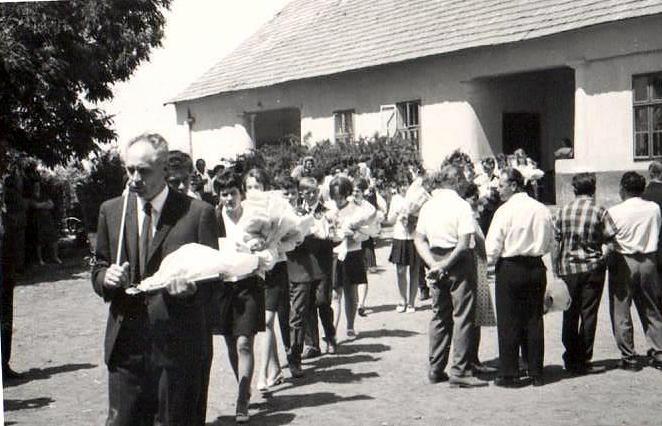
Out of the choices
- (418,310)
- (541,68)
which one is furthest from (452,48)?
(418,310)

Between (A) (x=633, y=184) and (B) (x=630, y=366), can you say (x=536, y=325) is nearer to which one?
(B) (x=630, y=366)

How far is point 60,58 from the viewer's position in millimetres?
6859

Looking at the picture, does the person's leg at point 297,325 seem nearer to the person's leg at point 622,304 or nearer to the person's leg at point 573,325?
the person's leg at point 573,325

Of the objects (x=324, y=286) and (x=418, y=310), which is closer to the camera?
(x=324, y=286)

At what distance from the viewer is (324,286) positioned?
7.05 metres

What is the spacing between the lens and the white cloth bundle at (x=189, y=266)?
3.35 metres

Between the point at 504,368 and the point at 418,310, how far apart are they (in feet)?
10.4

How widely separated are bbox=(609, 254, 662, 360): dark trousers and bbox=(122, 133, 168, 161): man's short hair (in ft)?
14.1

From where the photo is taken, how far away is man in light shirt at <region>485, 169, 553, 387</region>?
19.5 ft

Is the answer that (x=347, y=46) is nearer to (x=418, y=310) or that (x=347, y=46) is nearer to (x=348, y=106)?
(x=348, y=106)

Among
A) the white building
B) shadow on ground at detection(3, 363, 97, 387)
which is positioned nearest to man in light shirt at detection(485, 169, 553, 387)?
shadow on ground at detection(3, 363, 97, 387)

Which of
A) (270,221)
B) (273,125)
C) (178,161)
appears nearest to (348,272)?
(270,221)

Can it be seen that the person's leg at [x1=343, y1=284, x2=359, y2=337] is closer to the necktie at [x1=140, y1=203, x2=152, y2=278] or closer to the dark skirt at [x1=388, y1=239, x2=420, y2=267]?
the dark skirt at [x1=388, y1=239, x2=420, y2=267]

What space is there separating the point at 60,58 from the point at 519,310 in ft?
13.7
